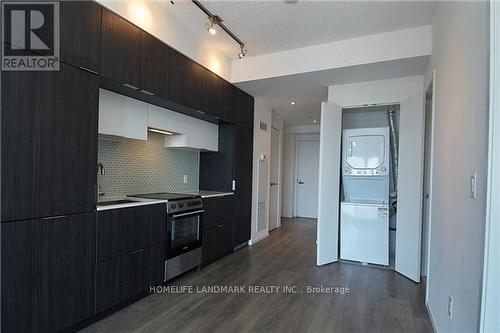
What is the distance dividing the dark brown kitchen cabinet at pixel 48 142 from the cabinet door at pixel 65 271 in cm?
11

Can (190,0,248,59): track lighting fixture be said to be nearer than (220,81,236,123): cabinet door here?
Yes

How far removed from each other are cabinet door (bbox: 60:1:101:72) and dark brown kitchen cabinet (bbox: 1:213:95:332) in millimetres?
1138

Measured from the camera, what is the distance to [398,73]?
3459 mm

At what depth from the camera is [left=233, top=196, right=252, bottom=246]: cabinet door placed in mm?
4258

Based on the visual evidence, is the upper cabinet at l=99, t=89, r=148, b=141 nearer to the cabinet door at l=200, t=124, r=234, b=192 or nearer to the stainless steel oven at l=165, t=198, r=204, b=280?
the stainless steel oven at l=165, t=198, r=204, b=280

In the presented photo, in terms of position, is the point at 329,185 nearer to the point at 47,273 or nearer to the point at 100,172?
the point at 100,172

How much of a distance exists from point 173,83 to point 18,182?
170 centimetres

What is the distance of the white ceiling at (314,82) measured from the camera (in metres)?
3.25

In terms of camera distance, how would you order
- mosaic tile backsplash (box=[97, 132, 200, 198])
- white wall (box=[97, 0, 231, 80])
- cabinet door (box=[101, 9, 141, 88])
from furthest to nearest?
mosaic tile backsplash (box=[97, 132, 200, 198]), white wall (box=[97, 0, 231, 80]), cabinet door (box=[101, 9, 141, 88])

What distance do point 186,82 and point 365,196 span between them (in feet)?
10.1

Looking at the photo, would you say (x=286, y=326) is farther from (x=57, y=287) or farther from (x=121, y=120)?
(x=121, y=120)
